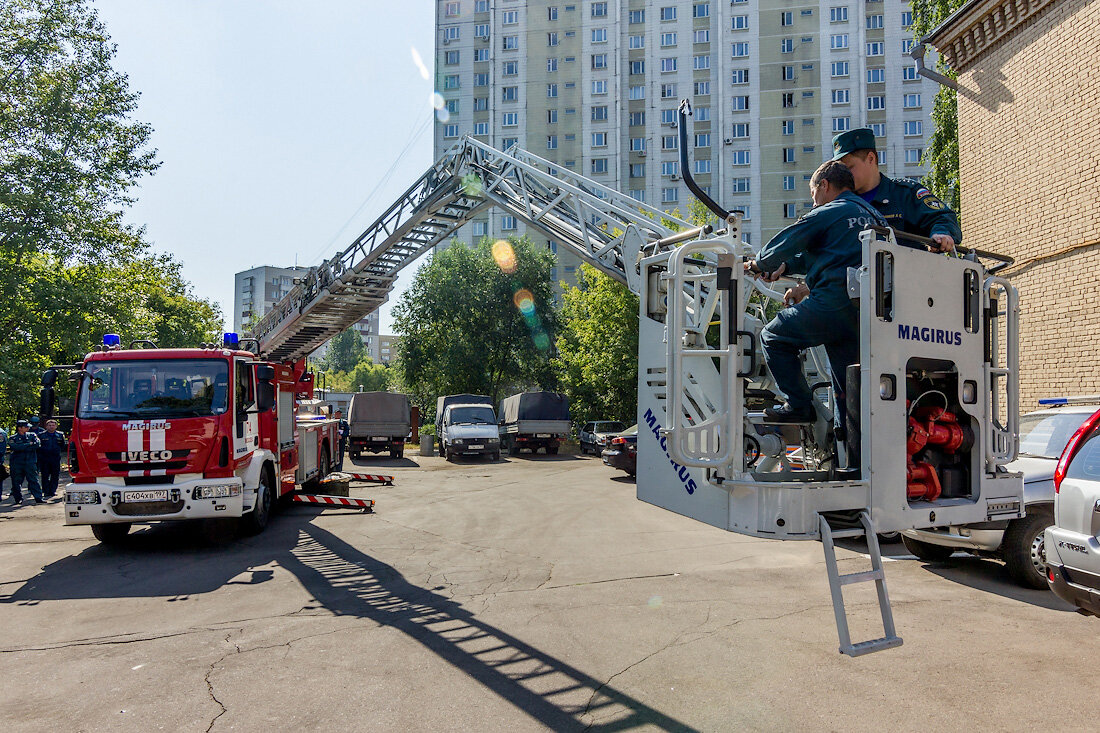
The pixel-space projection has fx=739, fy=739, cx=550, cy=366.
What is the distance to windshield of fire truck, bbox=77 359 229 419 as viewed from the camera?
938 centimetres

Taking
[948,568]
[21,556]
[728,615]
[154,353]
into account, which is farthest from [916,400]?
[21,556]

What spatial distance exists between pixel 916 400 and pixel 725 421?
1172mm

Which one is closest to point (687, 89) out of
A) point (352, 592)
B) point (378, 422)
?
point (378, 422)

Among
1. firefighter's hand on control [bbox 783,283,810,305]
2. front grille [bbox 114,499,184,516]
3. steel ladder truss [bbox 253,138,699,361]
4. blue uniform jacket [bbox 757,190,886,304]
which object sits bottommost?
front grille [bbox 114,499,184,516]

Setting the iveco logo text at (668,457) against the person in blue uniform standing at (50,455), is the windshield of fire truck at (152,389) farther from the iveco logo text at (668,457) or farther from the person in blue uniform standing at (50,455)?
the person in blue uniform standing at (50,455)

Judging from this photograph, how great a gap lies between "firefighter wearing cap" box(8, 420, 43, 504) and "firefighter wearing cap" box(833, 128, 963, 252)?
→ 16406 mm

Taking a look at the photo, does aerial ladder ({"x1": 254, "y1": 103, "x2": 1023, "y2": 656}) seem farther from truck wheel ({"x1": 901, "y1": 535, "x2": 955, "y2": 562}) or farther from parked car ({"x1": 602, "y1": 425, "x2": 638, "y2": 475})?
parked car ({"x1": 602, "y1": 425, "x2": 638, "y2": 475})

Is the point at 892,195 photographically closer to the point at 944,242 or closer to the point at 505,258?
the point at 944,242

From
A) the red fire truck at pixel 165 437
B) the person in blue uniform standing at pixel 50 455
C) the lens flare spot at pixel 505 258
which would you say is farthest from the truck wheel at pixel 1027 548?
the lens flare spot at pixel 505 258

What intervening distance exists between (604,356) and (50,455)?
72.8 ft

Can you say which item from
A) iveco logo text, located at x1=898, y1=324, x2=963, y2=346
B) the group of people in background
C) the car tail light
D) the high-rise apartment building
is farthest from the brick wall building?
the high-rise apartment building

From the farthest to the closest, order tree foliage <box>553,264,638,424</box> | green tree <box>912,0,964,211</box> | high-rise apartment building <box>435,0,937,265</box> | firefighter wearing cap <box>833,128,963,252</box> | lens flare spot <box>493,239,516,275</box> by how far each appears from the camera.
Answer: high-rise apartment building <box>435,0,937,265</box>, lens flare spot <box>493,239,516,275</box>, tree foliage <box>553,264,638,424</box>, green tree <box>912,0,964,211</box>, firefighter wearing cap <box>833,128,963,252</box>

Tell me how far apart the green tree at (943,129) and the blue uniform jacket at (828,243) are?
18261 mm

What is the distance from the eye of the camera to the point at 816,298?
3.84m
